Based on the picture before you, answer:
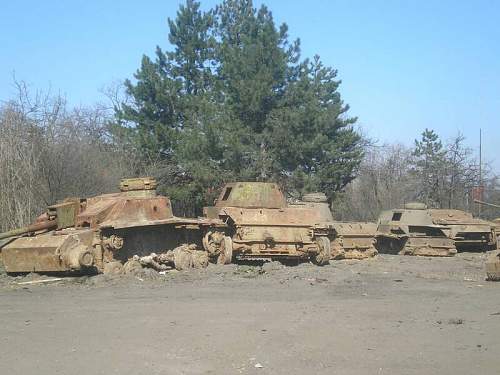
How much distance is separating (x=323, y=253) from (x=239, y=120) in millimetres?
13290

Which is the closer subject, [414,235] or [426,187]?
[414,235]

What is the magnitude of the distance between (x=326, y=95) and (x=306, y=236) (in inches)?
693

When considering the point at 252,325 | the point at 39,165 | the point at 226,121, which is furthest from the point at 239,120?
the point at 252,325

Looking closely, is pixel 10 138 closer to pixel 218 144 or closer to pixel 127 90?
pixel 218 144

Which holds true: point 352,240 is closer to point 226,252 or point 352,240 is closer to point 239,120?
point 226,252

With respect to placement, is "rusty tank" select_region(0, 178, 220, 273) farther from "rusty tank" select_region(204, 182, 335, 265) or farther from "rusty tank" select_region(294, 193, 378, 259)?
"rusty tank" select_region(294, 193, 378, 259)

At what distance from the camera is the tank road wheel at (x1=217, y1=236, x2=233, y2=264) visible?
14891mm

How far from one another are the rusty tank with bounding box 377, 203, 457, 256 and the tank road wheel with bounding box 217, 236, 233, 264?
23.0 feet

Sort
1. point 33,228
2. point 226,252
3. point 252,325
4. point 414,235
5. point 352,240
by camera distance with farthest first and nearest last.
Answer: point 414,235
point 352,240
point 226,252
point 33,228
point 252,325

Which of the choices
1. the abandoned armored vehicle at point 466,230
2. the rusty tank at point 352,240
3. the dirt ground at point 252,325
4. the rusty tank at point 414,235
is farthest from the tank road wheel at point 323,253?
the abandoned armored vehicle at point 466,230

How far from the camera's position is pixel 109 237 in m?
13.6

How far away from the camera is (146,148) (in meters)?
28.6

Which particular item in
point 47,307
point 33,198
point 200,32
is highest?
point 200,32

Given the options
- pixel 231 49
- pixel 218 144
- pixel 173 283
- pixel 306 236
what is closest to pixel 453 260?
pixel 306 236
